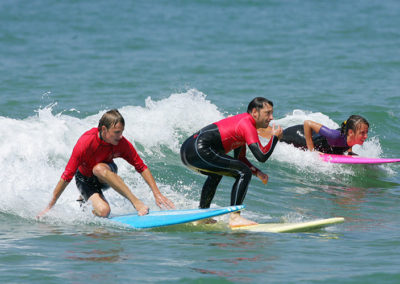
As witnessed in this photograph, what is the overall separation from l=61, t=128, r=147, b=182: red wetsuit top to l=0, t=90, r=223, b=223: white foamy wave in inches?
24.9

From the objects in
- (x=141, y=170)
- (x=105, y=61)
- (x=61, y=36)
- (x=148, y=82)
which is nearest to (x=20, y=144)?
(x=141, y=170)

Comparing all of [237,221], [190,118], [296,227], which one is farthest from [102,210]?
[190,118]

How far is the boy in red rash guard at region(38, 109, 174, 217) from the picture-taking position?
648 cm

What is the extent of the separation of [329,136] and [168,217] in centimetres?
446

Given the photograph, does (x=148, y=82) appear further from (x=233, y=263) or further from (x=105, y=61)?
(x=233, y=263)

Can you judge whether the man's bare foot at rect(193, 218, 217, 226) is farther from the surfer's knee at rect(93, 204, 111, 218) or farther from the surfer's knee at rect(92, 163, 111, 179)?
the surfer's knee at rect(92, 163, 111, 179)

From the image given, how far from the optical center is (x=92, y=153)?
264 inches

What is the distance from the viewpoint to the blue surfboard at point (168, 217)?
663 centimetres

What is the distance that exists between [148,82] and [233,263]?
45.6 feet

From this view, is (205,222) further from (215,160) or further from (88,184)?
(88,184)

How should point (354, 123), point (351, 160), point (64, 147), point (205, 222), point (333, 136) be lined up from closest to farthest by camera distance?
point (205, 222), point (354, 123), point (333, 136), point (64, 147), point (351, 160)

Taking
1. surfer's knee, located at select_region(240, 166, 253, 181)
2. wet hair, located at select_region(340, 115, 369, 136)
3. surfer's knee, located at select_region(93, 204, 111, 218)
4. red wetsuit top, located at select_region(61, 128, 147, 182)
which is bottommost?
surfer's knee, located at select_region(93, 204, 111, 218)

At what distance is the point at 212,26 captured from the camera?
30.0m

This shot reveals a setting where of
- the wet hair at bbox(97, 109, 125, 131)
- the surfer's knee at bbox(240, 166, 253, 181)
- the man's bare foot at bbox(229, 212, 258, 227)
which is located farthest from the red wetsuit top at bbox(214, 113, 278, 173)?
the wet hair at bbox(97, 109, 125, 131)
